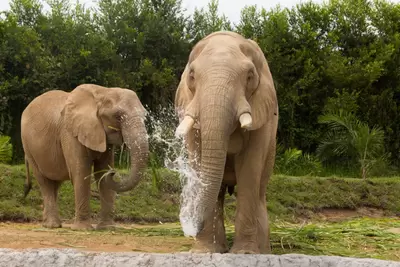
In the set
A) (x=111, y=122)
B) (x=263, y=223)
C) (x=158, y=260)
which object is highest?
(x=111, y=122)

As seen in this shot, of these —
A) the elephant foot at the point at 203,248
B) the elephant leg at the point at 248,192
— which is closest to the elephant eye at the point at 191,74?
the elephant leg at the point at 248,192

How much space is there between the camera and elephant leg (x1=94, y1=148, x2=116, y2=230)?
9883 millimetres

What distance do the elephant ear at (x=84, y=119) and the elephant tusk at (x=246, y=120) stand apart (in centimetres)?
430

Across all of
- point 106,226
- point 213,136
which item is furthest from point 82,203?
point 213,136

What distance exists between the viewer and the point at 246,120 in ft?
18.5

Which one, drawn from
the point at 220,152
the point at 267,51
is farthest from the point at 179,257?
the point at 267,51

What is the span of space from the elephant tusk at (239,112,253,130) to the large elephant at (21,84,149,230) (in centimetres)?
375

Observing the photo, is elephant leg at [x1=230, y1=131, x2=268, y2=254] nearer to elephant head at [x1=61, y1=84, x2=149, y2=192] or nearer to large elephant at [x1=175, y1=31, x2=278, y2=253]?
large elephant at [x1=175, y1=31, x2=278, y2=253]

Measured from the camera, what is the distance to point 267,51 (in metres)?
21.9

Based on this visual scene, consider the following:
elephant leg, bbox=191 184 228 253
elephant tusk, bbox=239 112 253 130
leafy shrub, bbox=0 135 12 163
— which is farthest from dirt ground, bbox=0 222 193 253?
leafy shrub, bbox=0 135 12 163

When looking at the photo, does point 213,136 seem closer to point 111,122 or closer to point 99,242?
point 99,242

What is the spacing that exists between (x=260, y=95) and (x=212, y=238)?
121 centimetres

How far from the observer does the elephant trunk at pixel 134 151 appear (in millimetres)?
9250

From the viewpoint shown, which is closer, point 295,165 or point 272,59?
point 295,165
